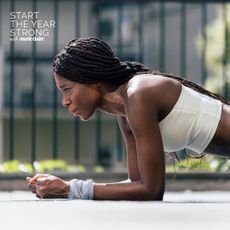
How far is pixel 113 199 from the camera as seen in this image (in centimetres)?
333

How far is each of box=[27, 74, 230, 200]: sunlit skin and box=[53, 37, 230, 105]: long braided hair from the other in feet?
0.10

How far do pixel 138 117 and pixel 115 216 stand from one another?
94cm

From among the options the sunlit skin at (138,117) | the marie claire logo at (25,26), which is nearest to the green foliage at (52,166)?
the marie claire logo at (25,26)

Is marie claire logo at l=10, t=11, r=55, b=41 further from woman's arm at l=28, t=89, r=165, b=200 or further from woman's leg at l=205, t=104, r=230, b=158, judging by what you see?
woman's arm at l=28, t=89, r=165, b=200

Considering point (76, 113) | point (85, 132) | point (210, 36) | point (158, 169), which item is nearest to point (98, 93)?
point (76, 113)

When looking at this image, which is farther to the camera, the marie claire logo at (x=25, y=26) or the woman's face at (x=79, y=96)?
the marie claire logo at (x=25, y=26)

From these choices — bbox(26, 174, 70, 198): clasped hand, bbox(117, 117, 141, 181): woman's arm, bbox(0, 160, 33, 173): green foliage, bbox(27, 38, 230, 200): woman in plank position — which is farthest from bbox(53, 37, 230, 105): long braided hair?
bbox(0, 160, 33, 173): green foliage

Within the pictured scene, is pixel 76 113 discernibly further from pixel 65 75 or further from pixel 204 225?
pixel 204 225

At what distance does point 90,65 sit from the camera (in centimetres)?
347

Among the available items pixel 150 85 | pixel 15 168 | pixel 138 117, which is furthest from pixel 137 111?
pixel 15 168

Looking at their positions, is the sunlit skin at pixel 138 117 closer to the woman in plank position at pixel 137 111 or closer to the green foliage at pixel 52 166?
the woman in plank position at pixel 137 111

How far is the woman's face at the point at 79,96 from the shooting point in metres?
3.47

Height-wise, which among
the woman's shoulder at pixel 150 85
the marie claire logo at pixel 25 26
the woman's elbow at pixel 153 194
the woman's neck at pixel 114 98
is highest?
the marie claire logo at pixel 25 26

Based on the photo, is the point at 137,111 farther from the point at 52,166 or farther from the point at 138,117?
the point at 52,166
